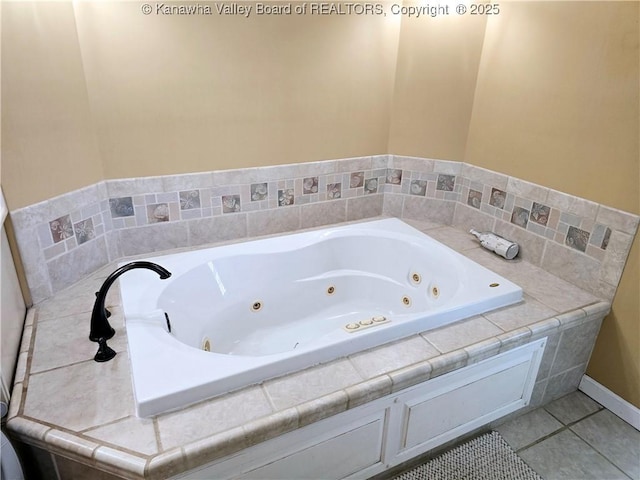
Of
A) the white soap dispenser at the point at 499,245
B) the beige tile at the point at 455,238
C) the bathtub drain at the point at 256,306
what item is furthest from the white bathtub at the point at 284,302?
the white soap dispenser at the point at 499,245

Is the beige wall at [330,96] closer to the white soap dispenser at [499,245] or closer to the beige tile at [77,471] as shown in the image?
the white soap dispenser at [499,245]

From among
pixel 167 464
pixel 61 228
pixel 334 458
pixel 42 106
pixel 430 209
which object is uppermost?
pixel 42 106

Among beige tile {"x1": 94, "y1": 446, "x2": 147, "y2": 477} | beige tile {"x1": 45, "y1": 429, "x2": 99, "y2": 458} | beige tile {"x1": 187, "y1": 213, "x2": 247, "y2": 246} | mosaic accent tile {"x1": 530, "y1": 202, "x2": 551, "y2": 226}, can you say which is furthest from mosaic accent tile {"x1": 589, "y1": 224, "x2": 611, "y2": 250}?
beige tile {"x1": 45, "y1": 429, "x2": 99, "y2": 458}

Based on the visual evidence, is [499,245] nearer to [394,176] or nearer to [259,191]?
[394,176]

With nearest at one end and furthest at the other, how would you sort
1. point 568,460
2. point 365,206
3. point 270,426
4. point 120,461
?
point 120,461
point 270,426
point 568,460
point 365,206

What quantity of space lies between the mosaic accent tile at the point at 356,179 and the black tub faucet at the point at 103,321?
51.5 inches

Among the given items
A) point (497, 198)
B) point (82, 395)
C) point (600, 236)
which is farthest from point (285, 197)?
point (600, 236)

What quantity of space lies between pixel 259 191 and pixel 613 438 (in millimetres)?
1956

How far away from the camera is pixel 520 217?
7.13 feet

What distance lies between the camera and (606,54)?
1689 mm

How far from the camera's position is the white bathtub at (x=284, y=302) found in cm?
132

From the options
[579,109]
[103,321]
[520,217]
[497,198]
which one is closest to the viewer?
[103,321]

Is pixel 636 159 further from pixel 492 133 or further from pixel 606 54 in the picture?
pixel 492 133

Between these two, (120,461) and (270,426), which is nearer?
(120,461)
